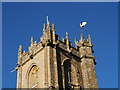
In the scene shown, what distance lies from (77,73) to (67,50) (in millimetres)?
2409

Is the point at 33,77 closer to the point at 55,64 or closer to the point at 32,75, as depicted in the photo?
the point at 32,75

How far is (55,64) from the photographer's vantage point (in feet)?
104

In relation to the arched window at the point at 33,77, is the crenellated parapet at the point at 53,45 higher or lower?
higher

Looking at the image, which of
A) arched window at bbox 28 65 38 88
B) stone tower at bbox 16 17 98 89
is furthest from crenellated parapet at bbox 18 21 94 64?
arched window at bbox 28 65 38 88

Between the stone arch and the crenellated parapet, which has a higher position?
the crenellated parapet

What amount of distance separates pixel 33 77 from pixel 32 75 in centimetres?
30

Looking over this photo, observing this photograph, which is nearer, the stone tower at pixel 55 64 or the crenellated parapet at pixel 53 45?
the stone tower at pixel 55 64

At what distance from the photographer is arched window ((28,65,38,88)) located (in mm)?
32769

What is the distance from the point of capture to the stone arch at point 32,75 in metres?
32.8

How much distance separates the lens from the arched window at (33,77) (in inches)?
1290

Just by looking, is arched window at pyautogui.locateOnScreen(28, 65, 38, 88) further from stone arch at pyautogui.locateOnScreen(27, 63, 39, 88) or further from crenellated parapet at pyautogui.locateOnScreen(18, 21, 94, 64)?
crenellated parapet at pyautogui.locateOnScreen(18, 21, 94, 64)

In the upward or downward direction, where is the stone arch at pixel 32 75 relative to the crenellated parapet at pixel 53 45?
downward

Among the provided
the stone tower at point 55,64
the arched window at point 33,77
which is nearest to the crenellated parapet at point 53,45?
the stone tower at point 55,64

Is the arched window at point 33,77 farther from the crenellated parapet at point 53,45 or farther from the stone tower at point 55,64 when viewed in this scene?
the crenellated parapet at point 53,45
